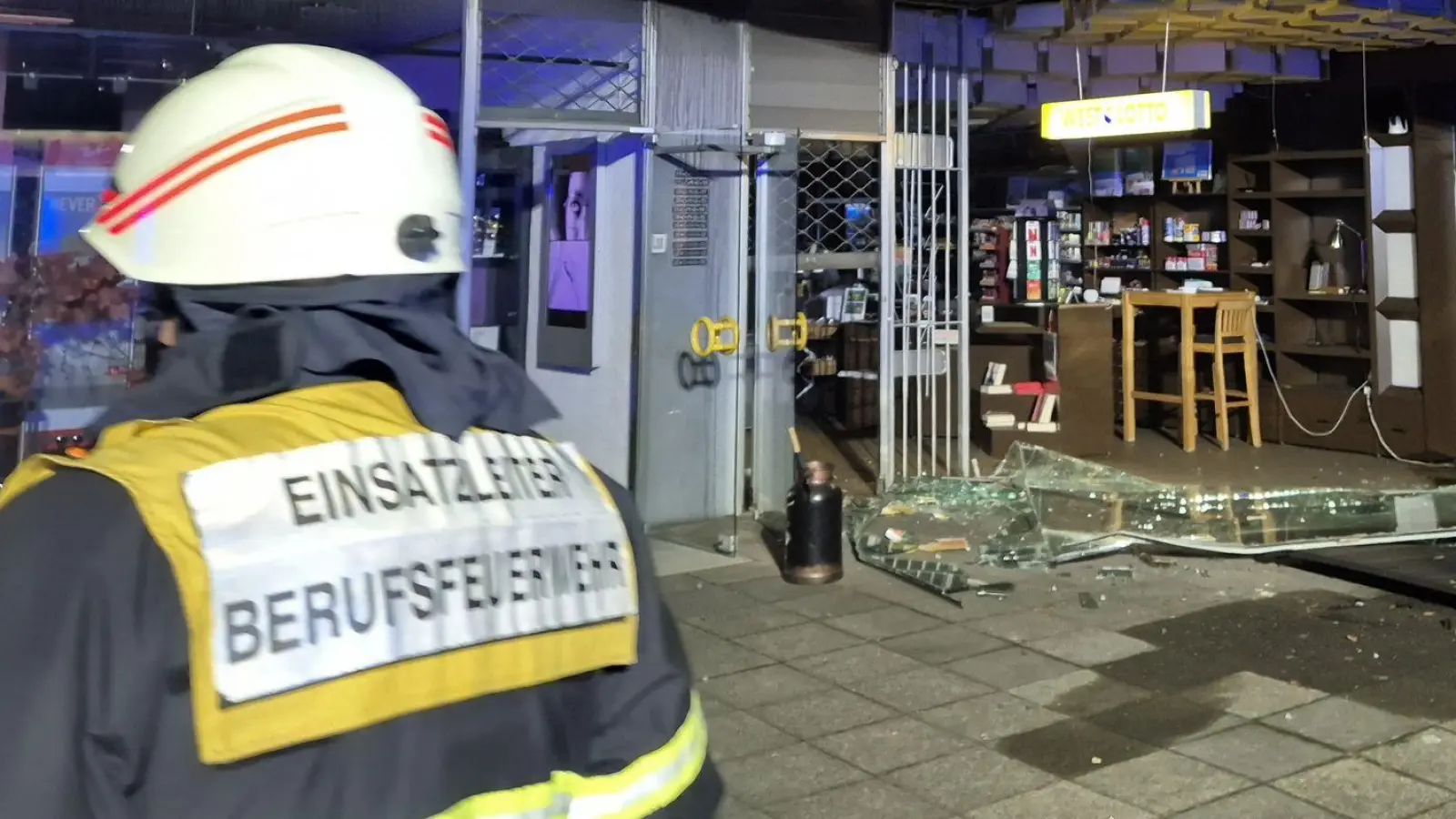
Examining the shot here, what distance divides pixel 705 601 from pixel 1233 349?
546cm

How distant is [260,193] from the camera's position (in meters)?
1.18

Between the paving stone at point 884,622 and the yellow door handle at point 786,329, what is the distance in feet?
5.83

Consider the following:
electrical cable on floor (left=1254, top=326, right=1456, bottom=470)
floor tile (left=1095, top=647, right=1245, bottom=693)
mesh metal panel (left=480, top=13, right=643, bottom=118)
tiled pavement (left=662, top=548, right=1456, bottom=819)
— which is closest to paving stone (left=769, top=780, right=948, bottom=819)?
tiled pavement (left=662, top=548, right=1456, bottom=819)

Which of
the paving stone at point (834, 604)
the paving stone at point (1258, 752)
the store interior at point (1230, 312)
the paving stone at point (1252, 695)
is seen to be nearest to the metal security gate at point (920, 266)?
the store interior at point (1230, 312)

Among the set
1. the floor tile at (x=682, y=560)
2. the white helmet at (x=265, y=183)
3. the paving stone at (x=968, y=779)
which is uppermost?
the white helmet at (x=265, y=183)

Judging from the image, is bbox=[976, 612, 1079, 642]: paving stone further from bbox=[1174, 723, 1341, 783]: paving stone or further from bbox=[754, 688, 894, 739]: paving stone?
bbox=[1174, 723, 1341, 783]: paving stone

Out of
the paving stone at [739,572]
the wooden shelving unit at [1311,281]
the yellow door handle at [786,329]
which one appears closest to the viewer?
the paving stone at [739,572]

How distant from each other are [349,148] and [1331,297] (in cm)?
921

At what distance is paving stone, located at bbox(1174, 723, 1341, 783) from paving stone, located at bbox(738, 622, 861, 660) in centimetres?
141

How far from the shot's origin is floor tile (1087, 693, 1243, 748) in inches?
148

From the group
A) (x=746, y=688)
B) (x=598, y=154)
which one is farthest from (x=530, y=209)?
(x=746, y=688)

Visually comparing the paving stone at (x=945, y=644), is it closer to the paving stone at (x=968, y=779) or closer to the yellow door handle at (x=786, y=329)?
the paving stone at (x=968, y=779)

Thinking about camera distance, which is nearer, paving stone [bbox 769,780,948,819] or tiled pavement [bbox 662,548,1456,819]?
paving stone [bbox 769,780,948,819]

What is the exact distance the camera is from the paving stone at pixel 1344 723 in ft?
12.2
